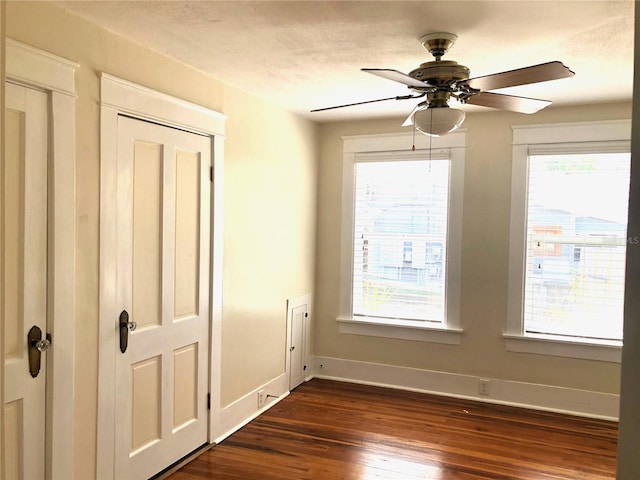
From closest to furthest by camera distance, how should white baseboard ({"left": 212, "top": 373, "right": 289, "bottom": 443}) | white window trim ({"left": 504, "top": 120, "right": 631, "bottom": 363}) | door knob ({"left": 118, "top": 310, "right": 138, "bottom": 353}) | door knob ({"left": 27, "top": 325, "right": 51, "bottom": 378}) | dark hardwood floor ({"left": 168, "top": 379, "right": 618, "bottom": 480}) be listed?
1. door knob ({"left": 27, "top": 325, "right": 51, "bottom": 378})
2. door knob ({"left": 118, "top": 310, "right": 138, "bottom": 353})
3. dark hardwood floor ({"left": 168, "top": 379, "right": 618, "bottom": 480})
4. white baseboard ({"left": 212, "top": 373, "right": 289, "bottom": 443})
5. white window trim ({"left": 504, "top": 120, "right": 631, "bottom": 363})

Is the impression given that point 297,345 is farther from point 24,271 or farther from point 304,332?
point 24,271

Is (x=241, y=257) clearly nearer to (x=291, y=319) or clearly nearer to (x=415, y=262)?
(x=291, y=319)

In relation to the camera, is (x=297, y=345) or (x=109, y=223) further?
(x=297, y=345)

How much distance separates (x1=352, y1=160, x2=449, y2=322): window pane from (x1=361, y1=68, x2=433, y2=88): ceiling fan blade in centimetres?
222

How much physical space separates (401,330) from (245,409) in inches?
63.0

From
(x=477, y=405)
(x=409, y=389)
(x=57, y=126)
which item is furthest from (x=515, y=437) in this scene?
(x=57, y=126)

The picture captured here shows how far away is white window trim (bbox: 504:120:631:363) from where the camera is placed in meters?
4.05

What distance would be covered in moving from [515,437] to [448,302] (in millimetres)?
1239

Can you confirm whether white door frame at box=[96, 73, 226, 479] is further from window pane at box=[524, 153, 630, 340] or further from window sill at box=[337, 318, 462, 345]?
window pane at box=[524, 153, 630, 340]

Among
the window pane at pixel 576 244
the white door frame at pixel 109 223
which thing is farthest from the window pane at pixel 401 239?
the white door frame at pixel 109 223

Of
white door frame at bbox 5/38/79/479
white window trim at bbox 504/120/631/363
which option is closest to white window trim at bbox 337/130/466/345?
white window trim at bbox 504/120/631/363

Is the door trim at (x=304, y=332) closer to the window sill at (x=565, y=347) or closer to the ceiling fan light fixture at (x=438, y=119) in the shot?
the window sill at (x=565, y=347)

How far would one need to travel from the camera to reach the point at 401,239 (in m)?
4.79

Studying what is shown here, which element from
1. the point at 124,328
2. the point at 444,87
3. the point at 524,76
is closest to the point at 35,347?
the point at 124,328
